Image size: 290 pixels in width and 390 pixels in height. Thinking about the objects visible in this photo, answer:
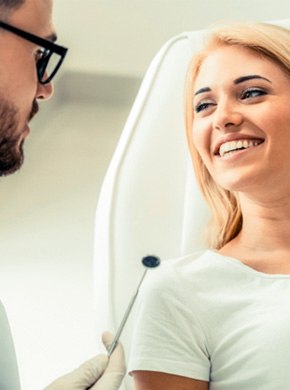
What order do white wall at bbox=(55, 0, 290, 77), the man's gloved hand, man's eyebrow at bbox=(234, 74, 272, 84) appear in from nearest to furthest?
the man's gloved hand
man's eyebrow at bbox=(234, 74, 272, 84)
white wall at bbox=(55, 0, 290, 77)

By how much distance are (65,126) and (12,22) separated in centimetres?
46

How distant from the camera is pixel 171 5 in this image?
132 centimetres

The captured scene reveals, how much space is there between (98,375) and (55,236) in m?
0.32

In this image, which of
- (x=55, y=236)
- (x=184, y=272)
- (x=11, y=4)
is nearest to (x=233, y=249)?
(x=184, y=272)

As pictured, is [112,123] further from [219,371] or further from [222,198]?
[219,371]

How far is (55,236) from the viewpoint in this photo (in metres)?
1.04

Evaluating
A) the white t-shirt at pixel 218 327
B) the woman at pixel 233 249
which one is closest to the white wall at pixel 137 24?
the woman at pixel 233 249

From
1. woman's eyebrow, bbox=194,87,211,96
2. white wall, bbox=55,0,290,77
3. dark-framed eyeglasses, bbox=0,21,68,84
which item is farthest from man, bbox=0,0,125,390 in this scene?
white wall, bbox=55,0,290,77

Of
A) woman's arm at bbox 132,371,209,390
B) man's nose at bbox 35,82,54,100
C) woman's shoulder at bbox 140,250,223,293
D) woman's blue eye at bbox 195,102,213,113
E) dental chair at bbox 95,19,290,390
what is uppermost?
man's nose at bbox 35,82,54,100

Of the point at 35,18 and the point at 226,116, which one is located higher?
the point at 35,18

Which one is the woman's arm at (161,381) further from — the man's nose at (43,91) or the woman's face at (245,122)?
the man's nose at (43,91)

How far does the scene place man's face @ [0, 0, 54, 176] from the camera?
78 centimetres

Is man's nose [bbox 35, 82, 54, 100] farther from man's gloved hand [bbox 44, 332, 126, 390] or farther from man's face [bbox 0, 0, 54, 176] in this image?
man's gloved hand [bbox 44, 332, 126, 390]

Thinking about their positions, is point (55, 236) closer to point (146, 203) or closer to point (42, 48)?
point (146, 203)
